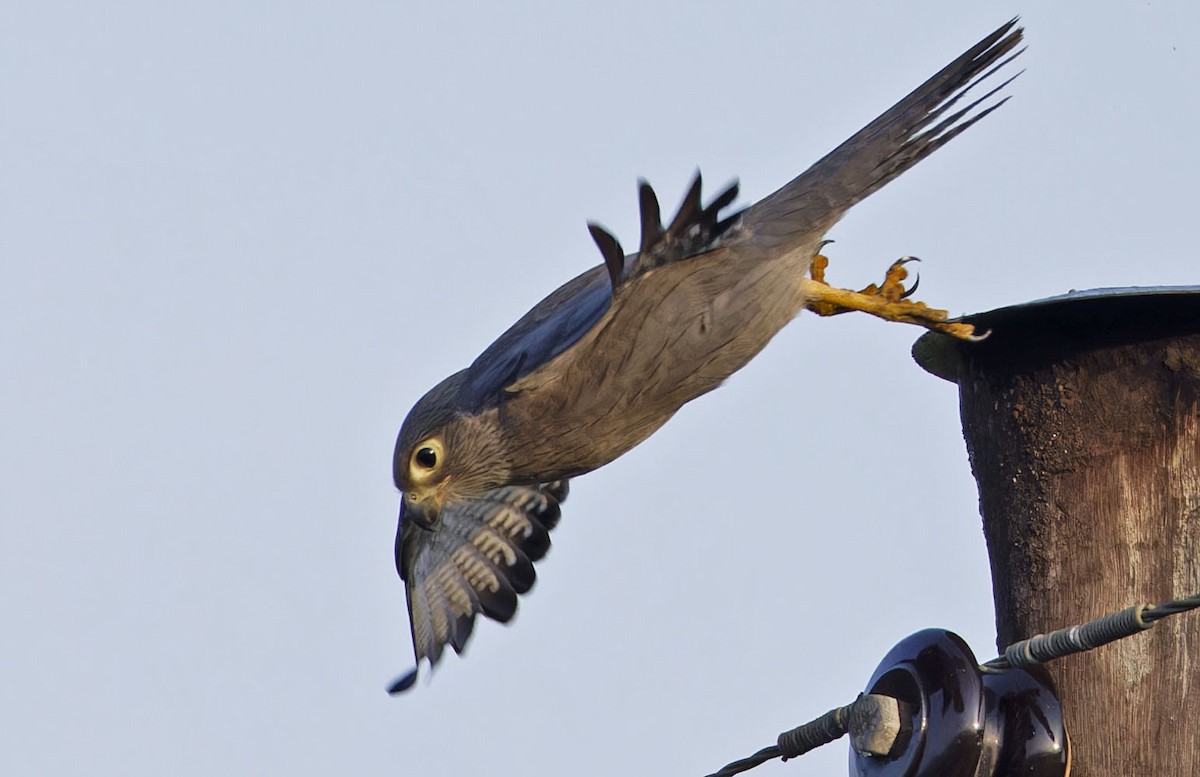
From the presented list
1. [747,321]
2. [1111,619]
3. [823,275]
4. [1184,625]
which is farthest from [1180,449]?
[823,275]

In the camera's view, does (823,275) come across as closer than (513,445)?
No

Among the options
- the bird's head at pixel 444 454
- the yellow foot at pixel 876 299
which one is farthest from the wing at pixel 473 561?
the yellow foot at pixel 876 299

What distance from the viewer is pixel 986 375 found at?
12.5ft

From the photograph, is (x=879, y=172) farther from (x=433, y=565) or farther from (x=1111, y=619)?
(x=433, y=565)

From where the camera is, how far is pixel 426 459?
16.3ft

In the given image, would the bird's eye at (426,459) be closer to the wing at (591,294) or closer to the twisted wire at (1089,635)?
the wing at (591,294)

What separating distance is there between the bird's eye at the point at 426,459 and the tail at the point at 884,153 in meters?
1.24

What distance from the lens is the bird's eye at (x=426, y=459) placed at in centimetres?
493

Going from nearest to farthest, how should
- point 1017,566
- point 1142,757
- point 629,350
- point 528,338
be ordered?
point 1142,757, point 1017,566, point 629,350, point 528,338

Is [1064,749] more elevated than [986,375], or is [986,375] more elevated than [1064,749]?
[986,375]

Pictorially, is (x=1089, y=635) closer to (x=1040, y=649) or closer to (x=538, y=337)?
(x=1040, y=649)

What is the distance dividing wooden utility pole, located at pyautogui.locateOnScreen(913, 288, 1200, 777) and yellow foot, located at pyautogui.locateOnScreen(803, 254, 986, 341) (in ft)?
4.54

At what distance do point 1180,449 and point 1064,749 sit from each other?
72 centimetres

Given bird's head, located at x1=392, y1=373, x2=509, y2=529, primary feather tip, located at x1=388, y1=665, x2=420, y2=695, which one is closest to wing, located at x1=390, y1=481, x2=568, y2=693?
primary feather tip, located at x1=388, y1=665, x2=420, y2=695
